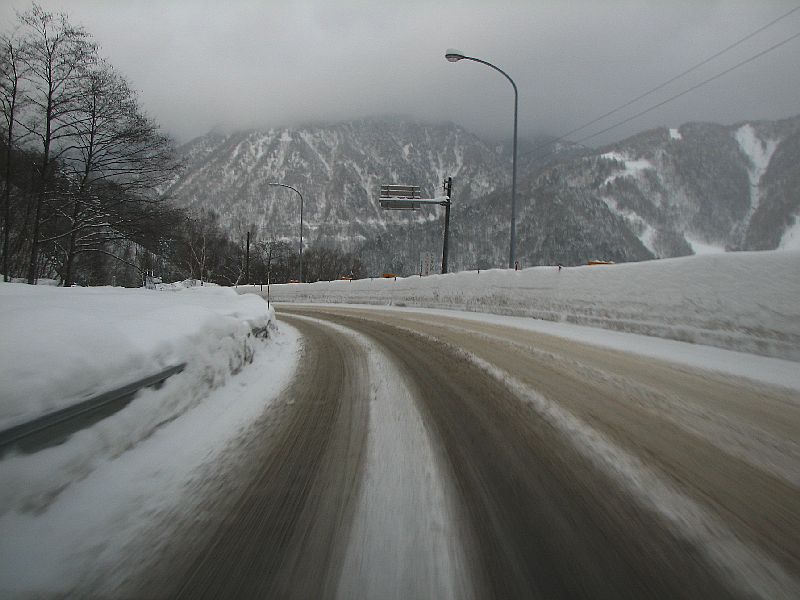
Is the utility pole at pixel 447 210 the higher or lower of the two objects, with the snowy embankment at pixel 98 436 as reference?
higher

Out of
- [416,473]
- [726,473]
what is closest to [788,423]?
[726,473]

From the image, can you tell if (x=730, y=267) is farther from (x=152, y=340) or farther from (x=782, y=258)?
(x=152, y=340)

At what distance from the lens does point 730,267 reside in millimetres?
5727

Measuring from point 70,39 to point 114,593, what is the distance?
19341 millimetres

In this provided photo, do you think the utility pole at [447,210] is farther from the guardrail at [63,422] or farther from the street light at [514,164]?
the guardrail at [63,422]

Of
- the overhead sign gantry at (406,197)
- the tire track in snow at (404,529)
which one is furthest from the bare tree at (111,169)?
the tire track in snow at (404,529)

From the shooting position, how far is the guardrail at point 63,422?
1.44 m

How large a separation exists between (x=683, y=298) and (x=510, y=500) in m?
6.47

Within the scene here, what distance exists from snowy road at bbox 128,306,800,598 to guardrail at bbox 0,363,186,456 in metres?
0.76

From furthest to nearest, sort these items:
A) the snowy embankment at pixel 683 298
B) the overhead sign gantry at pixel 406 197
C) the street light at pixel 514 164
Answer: the overhead sign gantry at pixel 406 197 < the street light at pixel 514 164 < the snowy embankment at pixel 683 298

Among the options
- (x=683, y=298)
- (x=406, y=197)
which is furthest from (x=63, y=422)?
(x=406, y=197)

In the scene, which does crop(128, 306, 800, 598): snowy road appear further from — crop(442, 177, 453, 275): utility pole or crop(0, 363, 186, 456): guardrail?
crop(442, 177, 453, 275): utility pole

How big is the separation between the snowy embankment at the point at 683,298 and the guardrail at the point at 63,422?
23.2ft

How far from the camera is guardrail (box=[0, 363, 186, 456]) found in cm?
144
